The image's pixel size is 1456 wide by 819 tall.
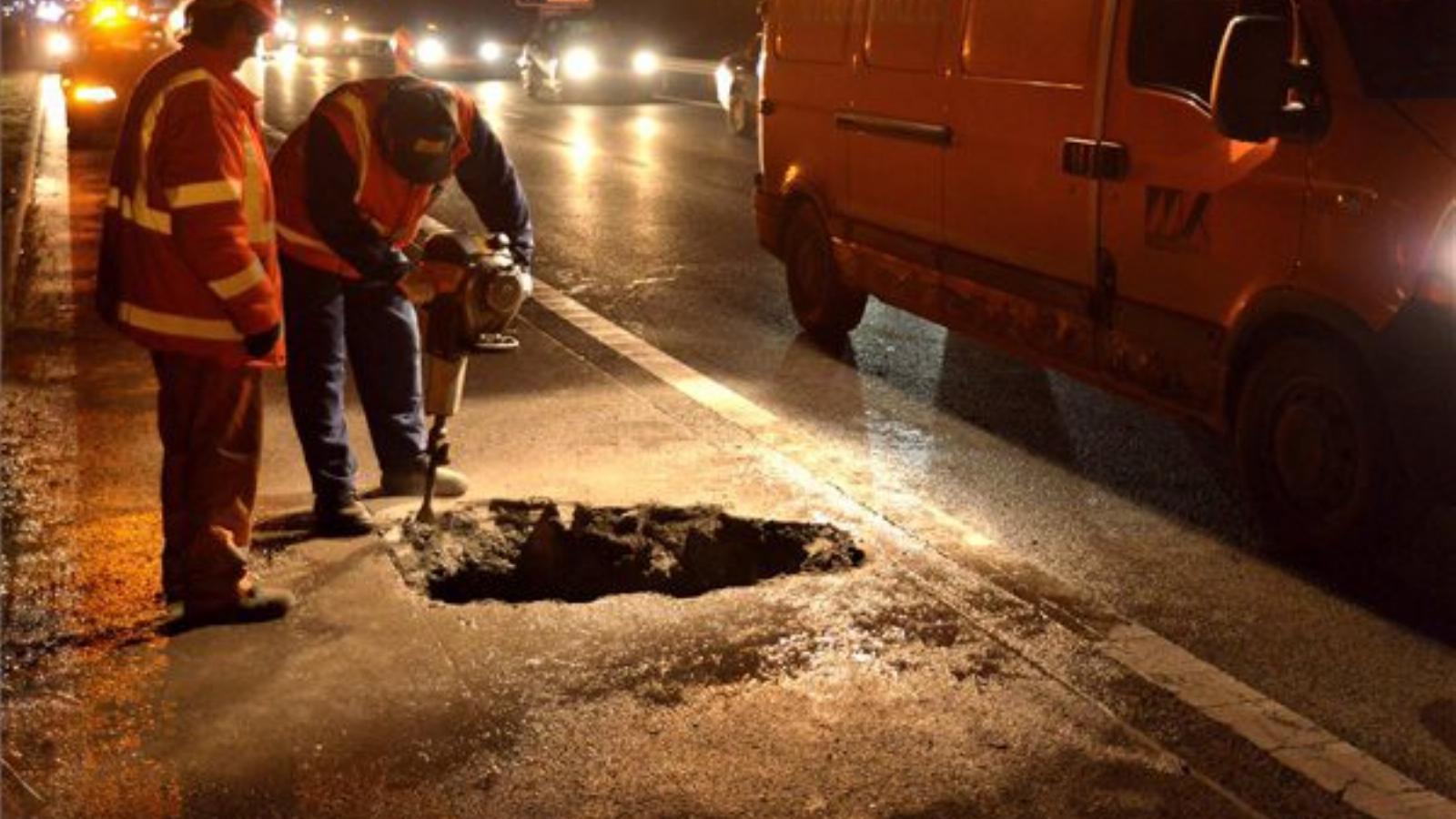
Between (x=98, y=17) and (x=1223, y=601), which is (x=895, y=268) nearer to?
(x=1223, y=601)

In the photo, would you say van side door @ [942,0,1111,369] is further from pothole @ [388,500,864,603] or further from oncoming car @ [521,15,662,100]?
oncoming car @ [521,15,662,100]

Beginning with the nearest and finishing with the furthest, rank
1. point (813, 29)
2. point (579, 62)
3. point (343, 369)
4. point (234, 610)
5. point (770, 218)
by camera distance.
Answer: point (234, 610), point (343, 369), point (813, 29), point (770, 218), point (579, 62)

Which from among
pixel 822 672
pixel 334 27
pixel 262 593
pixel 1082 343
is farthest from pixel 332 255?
pixel 334 27

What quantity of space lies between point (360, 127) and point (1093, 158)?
2.76 meters

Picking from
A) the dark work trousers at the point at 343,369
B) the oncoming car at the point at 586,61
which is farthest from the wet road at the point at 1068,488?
the oncoming car at the point at 586,61

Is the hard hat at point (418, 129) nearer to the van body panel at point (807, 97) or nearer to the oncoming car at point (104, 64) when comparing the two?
the van body panel at point (807, 97)

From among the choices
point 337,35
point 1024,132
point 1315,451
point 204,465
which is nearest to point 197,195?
point 204,465

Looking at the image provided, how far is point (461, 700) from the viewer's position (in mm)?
4770

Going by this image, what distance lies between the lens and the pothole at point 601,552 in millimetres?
5992

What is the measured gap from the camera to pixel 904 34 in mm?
8625

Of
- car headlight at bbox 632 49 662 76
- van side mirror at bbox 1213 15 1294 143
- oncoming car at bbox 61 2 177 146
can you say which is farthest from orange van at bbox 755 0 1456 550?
car headlight at bbox 632 49 662 76

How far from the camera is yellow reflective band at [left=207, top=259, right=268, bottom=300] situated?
16.3 feet

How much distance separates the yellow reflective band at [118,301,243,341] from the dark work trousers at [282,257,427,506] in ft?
3.33

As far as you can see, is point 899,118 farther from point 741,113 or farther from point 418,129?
point 741,113
